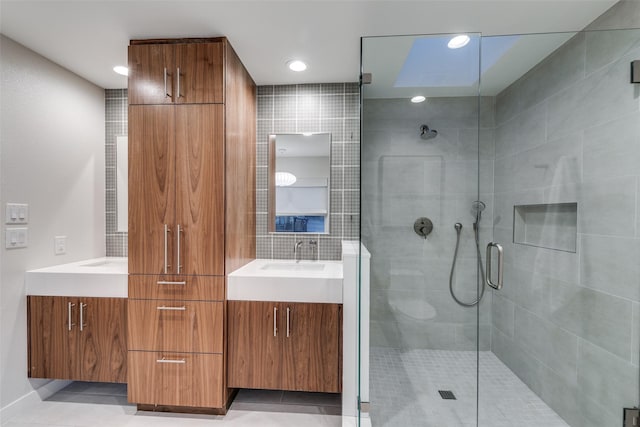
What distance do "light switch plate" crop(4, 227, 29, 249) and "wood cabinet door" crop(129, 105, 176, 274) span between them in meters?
0.70

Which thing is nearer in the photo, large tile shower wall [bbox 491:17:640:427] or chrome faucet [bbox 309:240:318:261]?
large tile shower wall [bbox 491:17:640:427]

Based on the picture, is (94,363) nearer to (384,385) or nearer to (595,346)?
(384,385)

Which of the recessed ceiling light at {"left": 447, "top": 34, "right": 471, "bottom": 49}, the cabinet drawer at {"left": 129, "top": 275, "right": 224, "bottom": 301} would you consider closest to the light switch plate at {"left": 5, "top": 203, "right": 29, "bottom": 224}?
the cabinet drawer at {"left": 129, "top": 275, "right": 224, "bottom": 301}

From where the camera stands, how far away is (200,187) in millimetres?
1873

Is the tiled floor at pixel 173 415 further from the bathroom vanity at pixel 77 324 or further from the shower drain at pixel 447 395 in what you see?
the shower drain at pixel 447 395

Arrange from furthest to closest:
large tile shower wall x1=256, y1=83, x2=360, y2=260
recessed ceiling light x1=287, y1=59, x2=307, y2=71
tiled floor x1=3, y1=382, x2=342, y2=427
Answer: large tile shower wall x1=256, y1=83, x2=360, y2=260 → recessed ceiling light x1=287, y1=59, x2=307, y2=71 → tiled floor x1=3, y1=382, x2=342, y2=427

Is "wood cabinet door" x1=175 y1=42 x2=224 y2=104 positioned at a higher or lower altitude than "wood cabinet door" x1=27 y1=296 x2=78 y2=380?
higher

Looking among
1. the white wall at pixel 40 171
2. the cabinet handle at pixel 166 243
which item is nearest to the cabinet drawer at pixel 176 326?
the cabinet handle at pixel 166 243

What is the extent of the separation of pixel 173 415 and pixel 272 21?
2.41m

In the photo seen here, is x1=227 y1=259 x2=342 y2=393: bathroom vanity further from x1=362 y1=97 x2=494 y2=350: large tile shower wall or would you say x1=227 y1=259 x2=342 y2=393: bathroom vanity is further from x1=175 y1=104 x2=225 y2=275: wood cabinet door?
x1=362 y1=97 x2=494 y2=350: large tile shower wall

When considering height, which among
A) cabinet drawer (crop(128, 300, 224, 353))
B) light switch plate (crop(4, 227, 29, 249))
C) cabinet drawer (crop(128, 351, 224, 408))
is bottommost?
cabinet drawer (crop(128, 351, 224, 408))

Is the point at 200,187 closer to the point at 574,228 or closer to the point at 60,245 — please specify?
the point at 60,245

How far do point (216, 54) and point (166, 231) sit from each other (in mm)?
1108

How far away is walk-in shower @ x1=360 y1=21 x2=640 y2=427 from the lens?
146 cm
